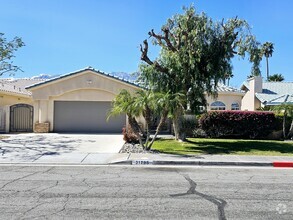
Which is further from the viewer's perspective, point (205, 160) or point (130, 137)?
point (130, 137)

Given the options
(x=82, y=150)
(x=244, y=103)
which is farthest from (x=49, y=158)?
(x=244, y=103)

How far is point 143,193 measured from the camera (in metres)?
7.52

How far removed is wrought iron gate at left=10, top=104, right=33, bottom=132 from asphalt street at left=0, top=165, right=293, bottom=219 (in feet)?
46.0

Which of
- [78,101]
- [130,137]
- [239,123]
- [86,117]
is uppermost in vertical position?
[78,101]

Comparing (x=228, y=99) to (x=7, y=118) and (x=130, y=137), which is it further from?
(x=7, y=118)

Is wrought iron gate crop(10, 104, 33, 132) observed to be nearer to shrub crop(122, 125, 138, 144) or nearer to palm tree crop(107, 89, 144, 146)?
shrub crop(122, 125, 138, 144)

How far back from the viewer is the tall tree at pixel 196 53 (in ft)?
55.8

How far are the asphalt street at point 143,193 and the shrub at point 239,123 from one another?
1048 cm

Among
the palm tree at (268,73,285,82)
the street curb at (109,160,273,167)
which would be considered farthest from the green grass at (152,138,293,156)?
the palm tree at (268,73,285,82)

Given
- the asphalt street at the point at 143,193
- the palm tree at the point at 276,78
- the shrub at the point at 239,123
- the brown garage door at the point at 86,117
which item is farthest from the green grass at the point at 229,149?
the palm tree at the point at 276,78

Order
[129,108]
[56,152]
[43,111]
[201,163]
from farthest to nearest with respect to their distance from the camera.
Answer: [43,111], [129,108], [56,152], [201,163]

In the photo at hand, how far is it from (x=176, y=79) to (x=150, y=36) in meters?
2.69

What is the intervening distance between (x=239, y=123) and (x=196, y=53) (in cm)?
683

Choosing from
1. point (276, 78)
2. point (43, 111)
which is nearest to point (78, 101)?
point (43, 111)
